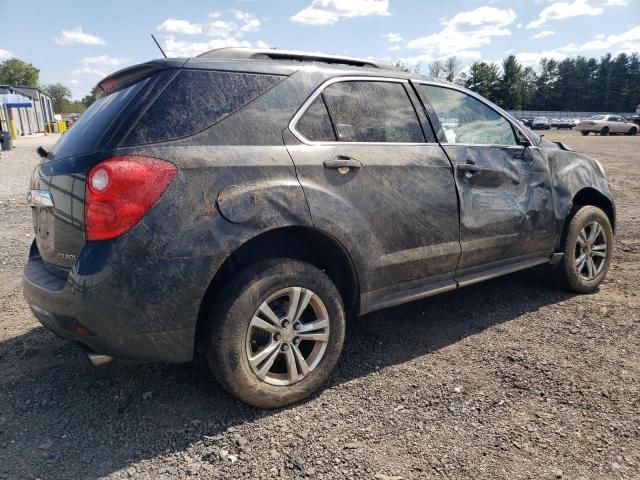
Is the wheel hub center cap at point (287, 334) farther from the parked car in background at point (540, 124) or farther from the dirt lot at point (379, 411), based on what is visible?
the parked car in background at point (540, 124)

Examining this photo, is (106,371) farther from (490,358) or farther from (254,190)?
(490,358)

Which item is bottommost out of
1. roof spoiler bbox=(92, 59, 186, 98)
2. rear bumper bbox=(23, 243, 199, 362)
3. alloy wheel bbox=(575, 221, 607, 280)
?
alloy wheel bbox=(575, 221, 607, 280)

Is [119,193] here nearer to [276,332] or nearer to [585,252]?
[276,332]

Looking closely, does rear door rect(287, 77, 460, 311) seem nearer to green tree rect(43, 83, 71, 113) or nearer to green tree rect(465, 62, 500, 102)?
green tree rect(465, 62, 500, 102)

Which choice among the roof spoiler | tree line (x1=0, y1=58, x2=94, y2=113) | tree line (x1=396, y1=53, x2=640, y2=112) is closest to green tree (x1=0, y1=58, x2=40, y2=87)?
tree line (x1=0, y1=58, x2=94, y2=113)

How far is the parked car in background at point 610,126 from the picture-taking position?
37594 mm

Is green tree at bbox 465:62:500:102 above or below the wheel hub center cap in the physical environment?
above

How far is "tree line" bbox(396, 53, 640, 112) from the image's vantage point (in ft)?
285

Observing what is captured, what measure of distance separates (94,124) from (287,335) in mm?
1505

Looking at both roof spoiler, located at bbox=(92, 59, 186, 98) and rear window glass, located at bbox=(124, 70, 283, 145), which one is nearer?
rear window glass, located at bbox=(124, 70, 283, 145)

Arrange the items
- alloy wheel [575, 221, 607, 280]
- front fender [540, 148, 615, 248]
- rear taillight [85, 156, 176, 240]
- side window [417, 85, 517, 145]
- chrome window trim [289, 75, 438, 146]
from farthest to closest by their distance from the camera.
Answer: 1. alloy wheel [575, 221, 607, 280]
2. front fender [540, 148, 615, 248]
3. side window [417, 85, 517, 145]
4. chrome window trim [289, 75, 438, 146]
5. rear taillight [85, 156, 176, 240]

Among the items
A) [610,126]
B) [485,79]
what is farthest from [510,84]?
[610,126]

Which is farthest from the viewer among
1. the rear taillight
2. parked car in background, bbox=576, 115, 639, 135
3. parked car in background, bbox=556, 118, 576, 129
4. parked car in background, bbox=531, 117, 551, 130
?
parked car in background, bbox=556, 118, 576, 129

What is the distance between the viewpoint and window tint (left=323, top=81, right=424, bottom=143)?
9.45 ft
